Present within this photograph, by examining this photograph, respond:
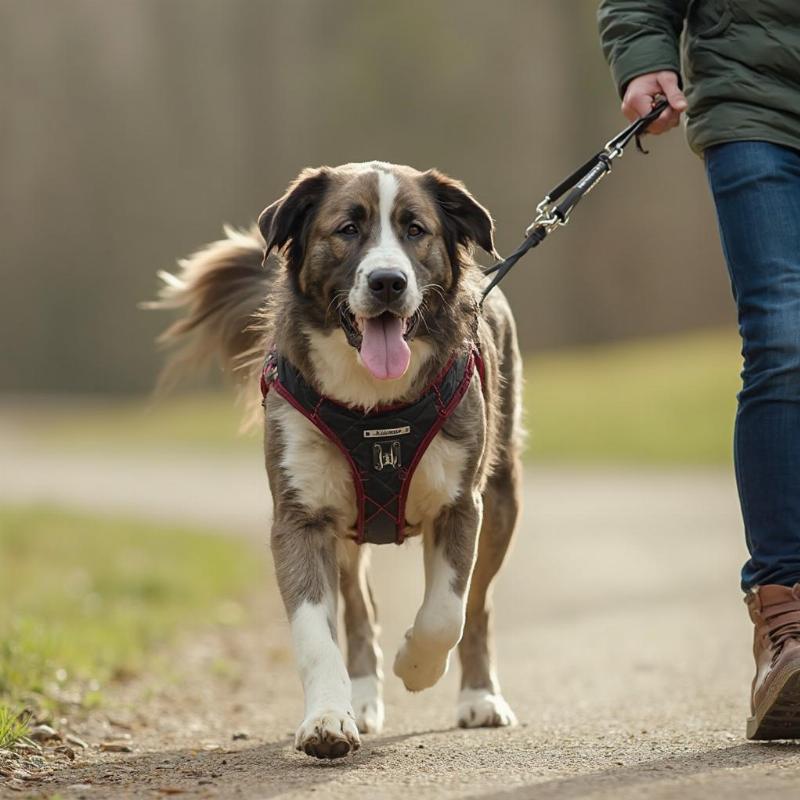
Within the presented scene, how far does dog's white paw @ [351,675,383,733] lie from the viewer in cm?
518

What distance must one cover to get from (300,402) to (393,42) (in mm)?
46324

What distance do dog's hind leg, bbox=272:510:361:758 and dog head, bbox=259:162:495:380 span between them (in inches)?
21.3

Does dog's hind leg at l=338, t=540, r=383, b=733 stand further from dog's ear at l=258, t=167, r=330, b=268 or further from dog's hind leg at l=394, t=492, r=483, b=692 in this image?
dog's ear at l=258, t=167, r=330, b=268

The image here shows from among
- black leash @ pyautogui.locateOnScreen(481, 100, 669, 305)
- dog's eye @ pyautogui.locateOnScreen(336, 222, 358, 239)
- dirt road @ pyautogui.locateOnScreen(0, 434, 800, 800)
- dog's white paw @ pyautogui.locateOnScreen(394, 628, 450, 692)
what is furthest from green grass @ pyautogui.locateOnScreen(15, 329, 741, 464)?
dog's eye @ pyautogui.locateOnScreen(336, 222, 358, 239)

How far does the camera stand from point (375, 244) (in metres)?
4.57

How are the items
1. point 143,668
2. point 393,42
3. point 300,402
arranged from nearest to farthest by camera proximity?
point 300,402
point 143,668
point 393,42

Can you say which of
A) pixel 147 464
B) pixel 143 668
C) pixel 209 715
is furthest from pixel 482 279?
pixel 147 464

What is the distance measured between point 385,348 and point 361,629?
144 centimetres

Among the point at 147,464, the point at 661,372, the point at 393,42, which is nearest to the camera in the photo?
the point at 147,464

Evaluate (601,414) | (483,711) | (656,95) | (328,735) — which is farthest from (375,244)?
(601,414)

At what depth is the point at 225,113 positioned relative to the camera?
2082 inches

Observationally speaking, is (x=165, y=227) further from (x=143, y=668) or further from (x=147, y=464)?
(x=143, y=668)

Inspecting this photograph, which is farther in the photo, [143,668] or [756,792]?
[143,668]

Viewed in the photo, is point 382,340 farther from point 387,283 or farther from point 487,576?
point 487,576
